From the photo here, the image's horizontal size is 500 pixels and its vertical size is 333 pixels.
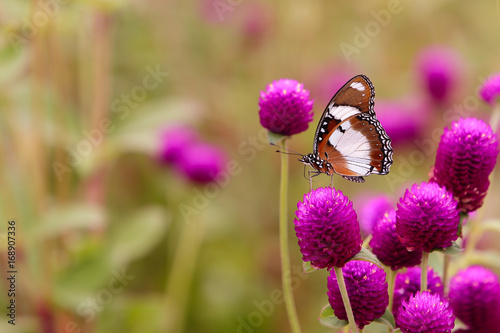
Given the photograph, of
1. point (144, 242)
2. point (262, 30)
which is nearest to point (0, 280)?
point (144, 242)

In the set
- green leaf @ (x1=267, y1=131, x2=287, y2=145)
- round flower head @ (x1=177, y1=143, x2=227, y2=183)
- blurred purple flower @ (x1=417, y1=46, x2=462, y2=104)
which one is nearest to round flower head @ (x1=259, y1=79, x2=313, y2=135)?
green leaf @ (x1=267, y1=131, x2=287, y2=145)

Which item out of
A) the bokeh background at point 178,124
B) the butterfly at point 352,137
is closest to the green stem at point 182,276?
the bokeh background at point 178,124

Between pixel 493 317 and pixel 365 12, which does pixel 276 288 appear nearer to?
pixel 493 317

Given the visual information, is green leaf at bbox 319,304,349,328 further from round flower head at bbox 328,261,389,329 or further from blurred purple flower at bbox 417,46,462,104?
blurred purple flower at bbox 417,46,462,104

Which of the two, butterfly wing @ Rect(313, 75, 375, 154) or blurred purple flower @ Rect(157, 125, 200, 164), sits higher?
blurred purple flower @ Rect(157, 125, 200, 164)

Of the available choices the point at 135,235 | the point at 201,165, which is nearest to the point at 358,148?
the point at 201,165

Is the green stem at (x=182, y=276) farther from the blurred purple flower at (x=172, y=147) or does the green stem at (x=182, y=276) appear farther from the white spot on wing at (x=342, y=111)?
the white spot on wing at (x=342, y=111)

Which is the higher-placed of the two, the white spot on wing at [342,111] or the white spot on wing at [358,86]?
the white spot on wing at [358,86]
